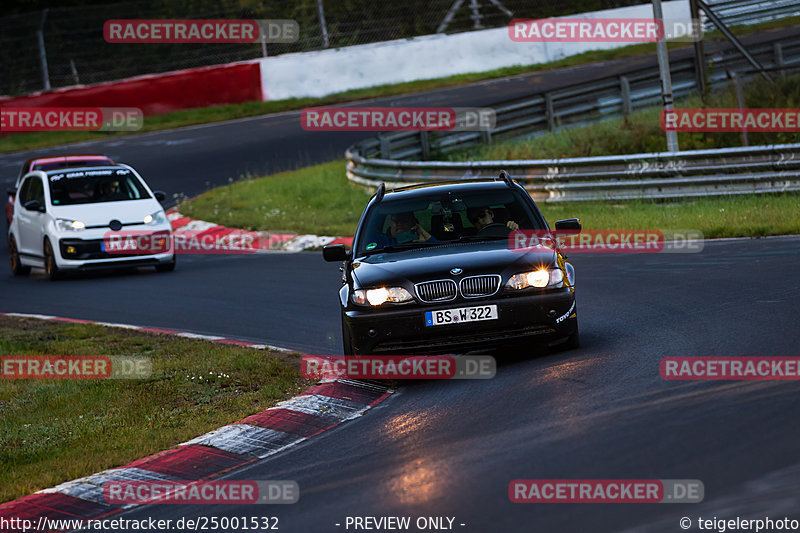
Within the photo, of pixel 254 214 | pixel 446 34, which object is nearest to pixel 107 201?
pixel 254 214

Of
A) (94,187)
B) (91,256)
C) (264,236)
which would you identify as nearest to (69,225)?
(91,256)

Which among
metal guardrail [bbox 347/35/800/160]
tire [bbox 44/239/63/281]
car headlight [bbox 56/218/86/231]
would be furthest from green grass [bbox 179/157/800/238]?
tire [bbox 44/239/63/281]

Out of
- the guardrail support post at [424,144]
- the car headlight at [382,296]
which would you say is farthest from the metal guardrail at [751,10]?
the car headlight at [382,296]

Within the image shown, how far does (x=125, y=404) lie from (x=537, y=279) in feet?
10.8

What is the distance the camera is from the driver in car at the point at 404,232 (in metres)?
10.1

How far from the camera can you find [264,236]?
21750 millimetres

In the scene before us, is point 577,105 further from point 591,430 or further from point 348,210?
point 591,430

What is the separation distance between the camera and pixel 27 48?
34156mm

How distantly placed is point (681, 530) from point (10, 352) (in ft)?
29.5

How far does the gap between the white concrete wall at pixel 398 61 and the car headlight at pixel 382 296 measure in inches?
1080

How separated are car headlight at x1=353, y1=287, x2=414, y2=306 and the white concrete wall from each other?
27.4 metres

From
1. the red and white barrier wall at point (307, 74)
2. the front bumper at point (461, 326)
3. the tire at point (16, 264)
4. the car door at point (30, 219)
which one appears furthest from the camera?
the red and white barrier wall at point (307, 74)

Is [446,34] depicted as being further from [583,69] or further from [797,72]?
[797,72]

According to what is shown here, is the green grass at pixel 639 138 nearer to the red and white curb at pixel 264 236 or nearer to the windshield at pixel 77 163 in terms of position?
the red and white curb at pixel 264 236
